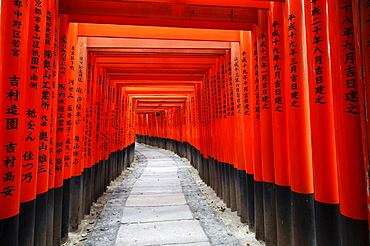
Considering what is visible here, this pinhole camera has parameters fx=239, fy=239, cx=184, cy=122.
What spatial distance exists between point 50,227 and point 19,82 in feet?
5.98

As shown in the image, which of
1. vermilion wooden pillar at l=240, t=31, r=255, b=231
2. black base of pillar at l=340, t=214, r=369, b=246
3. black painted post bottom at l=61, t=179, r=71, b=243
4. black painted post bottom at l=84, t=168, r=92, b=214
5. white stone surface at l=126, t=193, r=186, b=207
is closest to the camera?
black base of pillar at l=340, t=214, r=369, b=246

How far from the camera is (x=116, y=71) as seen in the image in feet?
21.4

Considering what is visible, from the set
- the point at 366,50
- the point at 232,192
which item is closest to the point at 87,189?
the point at 232,192

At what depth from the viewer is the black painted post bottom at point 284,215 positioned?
9.07 feet

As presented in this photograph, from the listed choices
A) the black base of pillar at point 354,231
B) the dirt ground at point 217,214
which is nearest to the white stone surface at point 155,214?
the dirt ground at point 217,214

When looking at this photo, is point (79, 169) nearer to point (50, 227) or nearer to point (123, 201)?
point (50, 227)

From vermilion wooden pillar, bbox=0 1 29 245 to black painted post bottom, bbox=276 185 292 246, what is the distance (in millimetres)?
2648

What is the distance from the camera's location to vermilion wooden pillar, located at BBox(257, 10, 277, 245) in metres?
3.12

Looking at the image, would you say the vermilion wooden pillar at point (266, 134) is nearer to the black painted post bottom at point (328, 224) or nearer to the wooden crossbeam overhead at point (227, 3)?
the wooden crossbeam overhead at point (227, 3)

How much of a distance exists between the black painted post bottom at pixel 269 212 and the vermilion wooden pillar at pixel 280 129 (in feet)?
0.75

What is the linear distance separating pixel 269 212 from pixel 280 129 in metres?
1.15

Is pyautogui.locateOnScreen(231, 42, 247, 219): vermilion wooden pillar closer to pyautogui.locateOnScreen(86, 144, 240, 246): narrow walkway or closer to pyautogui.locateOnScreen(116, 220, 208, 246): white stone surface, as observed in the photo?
pyautogui.locateOnScreen(86, 144, 240, 246): narrow walkway

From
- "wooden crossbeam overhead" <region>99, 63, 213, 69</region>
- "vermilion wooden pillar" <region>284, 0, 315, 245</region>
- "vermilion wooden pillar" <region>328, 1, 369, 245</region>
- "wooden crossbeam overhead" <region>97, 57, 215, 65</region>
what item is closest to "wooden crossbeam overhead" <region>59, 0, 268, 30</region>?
"vermilion wooden pillar" <region>284, 0, 315, 245</region>

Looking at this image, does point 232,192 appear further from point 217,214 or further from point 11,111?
point 11,111
